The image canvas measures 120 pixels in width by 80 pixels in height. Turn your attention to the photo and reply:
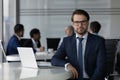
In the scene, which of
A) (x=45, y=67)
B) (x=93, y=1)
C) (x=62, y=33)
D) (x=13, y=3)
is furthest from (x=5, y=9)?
(x=45, y=67)

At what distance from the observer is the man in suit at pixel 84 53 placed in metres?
3.03

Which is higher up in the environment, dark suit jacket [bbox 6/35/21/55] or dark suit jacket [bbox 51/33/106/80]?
dark suit jacket [bbox 51/33/106/80]

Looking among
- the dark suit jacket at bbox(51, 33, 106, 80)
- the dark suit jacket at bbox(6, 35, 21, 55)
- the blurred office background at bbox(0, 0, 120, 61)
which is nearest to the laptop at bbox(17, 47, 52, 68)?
the dark suit jacket at bbox(51, 33, 106, 80)

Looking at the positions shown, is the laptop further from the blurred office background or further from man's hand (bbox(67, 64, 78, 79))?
the blurred office background

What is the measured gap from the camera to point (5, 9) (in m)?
9.73

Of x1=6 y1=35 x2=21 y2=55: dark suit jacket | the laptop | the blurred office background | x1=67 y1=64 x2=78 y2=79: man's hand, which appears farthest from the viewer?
the blurred office background

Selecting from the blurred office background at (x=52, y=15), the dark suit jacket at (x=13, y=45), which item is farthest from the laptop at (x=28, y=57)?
the blurred office background at (x=52, y=15)

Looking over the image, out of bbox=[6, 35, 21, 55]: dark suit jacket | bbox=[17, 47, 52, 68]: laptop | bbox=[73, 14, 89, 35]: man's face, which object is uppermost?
bbox=[73, 14, 89, 35]: man's face

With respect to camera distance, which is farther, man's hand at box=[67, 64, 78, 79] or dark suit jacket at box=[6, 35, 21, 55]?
dark suit jacket at box=[6, 35, 21, 55]

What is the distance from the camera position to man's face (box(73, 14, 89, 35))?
3.05 metres

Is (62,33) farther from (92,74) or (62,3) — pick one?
(92,74)

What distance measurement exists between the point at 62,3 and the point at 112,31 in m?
1.64

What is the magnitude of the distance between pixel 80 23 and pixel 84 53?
29 cm

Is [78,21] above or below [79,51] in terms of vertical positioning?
above
